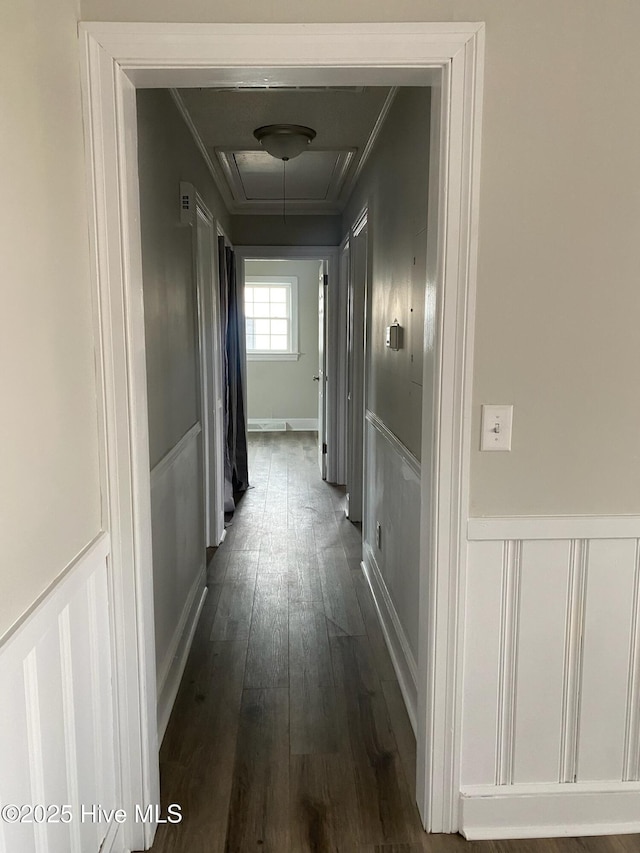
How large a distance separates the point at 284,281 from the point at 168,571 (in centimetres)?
634

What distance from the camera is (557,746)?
5.82 feet

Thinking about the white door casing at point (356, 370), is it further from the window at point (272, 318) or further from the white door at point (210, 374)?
the window at point (272, 318)

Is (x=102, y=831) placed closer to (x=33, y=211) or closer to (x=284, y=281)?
(x=33, y=211)

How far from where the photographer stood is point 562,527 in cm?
168

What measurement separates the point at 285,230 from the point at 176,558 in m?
3.52

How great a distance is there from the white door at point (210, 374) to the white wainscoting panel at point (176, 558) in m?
0.42

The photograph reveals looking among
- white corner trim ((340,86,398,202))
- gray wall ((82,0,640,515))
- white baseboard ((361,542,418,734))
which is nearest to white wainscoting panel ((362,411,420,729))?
white baseboard ((361,542,418,734))

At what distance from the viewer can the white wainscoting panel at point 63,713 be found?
3.44 ft

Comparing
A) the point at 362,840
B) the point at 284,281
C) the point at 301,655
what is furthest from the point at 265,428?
the point at 362,840

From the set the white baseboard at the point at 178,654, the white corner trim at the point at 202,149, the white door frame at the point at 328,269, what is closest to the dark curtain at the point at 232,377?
the white door frame at the point at 328,269

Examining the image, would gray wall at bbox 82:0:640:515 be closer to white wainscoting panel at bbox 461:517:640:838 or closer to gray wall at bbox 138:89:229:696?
white wainscoting panel at bbox 461:517:640:838

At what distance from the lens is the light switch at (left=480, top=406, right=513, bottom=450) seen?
1623 mm

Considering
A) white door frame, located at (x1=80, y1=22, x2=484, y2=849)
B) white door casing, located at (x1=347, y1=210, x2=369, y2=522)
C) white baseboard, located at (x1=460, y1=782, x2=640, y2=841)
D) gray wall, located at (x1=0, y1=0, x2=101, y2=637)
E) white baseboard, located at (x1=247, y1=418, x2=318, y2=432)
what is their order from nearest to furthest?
gray wall, located at (x1=0, y1=0, x2=101, y2=637) < white door frame, located at (x1=80, y1=22, x2=484, y2=849) < white baseboard, located at (x1=460, y1=782, x2=640, y2=841) < white door casing, located at (x1=347, y1=210, x2=369, y2=522) < white baseboard, located at (x1=247, y1=418, x2=318, y2=432)

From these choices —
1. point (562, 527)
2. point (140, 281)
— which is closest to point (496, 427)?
point (562, 527)
